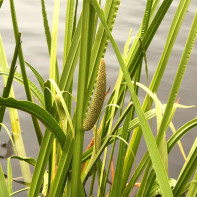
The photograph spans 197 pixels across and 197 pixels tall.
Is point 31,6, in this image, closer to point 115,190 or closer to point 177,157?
point 177,157

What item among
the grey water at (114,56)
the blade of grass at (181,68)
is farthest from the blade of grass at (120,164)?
the grey water at (114,56)

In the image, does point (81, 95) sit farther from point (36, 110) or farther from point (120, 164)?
point (120, 164)

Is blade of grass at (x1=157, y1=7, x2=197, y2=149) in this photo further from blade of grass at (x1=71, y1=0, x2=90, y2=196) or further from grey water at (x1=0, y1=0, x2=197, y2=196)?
grey water at (x1=0, y1=0, x2=197, y2=196)

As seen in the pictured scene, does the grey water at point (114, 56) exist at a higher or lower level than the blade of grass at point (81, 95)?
higher

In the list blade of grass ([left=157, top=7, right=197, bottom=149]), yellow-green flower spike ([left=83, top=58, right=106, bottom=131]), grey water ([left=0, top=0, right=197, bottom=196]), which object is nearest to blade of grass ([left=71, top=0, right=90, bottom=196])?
yellow-green flower spike ([left=83, top=58, right=106, bottom=131])

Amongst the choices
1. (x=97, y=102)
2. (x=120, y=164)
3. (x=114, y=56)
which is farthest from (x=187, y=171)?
(x=114, y=56)

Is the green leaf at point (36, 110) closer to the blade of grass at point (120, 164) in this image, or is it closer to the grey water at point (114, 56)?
the blade of grass at point (120, 164)

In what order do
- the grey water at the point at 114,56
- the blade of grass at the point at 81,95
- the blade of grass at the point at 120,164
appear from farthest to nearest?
the grey water at the point at 114,56, the blade of grass at the point at 120,164, the blade of grass at the point at 81,95

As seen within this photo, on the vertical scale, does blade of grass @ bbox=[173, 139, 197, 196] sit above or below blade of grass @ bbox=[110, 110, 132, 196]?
below
